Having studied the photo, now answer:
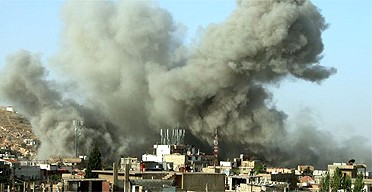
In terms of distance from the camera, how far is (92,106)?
54844mm

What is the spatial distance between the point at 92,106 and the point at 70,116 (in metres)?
3.76

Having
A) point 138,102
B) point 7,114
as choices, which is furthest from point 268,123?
point 7,114

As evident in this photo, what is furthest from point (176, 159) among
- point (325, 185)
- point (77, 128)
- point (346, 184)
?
point (325, 185)

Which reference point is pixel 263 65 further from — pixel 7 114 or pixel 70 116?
pixel 7 114

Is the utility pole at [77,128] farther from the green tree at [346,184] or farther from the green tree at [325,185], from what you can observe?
the green tree at [346,184]

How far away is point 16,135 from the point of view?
73.2m

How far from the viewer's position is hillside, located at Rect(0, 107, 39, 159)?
203 feet

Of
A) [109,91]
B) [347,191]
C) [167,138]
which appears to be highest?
[109,91]

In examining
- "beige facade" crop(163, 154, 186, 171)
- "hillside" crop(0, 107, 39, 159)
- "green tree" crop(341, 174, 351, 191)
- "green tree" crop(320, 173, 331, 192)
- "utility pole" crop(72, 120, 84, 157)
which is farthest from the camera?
"hillside" crop(0, 107, 39, 159)

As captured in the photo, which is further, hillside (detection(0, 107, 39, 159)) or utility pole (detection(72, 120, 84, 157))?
hillside (detection(0, 107, 39, 159))

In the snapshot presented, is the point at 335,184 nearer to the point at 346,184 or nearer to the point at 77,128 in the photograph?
the point at 346,184

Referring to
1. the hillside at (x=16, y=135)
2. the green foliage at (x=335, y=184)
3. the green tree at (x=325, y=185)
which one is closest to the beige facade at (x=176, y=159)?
the green tree at (x=325, y=185)

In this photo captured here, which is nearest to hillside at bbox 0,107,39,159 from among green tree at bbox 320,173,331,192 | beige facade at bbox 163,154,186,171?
beige facade at bbox 163,154,186,171

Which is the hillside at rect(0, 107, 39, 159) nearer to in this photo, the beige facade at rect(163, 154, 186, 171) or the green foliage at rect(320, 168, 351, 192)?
the beige facade at rect(163, 154, 186, 171)
